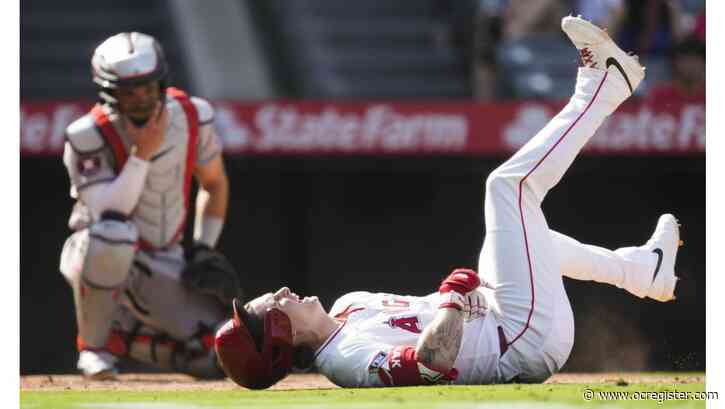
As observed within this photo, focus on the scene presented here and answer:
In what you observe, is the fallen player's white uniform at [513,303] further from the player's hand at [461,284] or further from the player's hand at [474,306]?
the player's hand at [461,284]

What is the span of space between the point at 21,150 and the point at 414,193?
2757 mm

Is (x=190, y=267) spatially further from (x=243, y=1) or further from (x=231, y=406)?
(x=243, y=1)

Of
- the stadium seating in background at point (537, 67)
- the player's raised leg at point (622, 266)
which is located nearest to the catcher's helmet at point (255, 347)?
the player's raised leg at point (622, 266)

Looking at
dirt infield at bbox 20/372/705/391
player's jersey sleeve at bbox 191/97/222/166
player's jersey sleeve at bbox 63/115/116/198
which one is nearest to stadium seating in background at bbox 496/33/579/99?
player's jersey sleeve at bbox 191/97/222/166

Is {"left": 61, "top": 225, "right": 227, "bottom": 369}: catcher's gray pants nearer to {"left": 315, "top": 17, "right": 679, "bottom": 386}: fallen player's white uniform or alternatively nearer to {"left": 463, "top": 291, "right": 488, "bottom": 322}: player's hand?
{"left": 315, "top": 17, "right": 679, "bottom": 386}: fallen player's white uniform

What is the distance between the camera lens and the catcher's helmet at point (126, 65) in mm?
6941

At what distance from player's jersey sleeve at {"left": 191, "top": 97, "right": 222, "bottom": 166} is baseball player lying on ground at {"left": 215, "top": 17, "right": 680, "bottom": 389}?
1.94m

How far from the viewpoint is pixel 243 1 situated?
1396 centimetres

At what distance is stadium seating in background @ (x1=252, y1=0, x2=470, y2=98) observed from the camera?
42.7 feet

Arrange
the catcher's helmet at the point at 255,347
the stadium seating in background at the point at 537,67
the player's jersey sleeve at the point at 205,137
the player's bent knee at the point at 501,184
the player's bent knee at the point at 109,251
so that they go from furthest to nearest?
the stadium seating in background at the point at 537,67 → the player's jersey sleeve at the point at 205,137 → the player's bent knee at the point at 109,251 → the player's bent knee at the point at 501,184 → the catcher's helmet at the point at 255,347

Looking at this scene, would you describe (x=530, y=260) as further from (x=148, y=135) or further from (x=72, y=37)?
(x=72, y=37)

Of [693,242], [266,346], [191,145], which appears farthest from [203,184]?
[693,242]

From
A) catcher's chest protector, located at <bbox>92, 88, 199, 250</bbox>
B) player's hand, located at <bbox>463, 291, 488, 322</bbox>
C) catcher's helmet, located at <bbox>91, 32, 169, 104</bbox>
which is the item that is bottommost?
player's hand, located at <bbox>463, 291, 488, 322</bbox>

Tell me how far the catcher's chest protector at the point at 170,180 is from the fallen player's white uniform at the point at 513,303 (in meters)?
1.87
